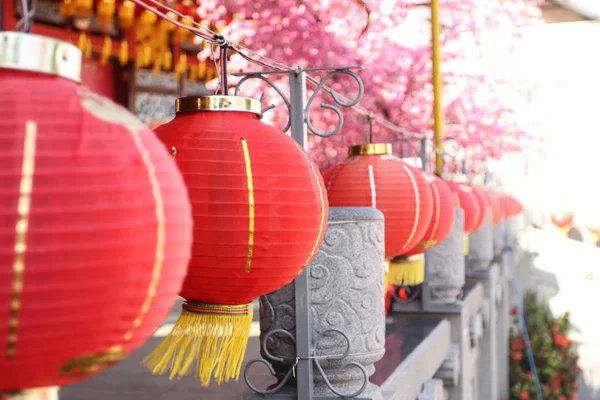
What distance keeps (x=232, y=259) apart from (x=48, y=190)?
3.09ft

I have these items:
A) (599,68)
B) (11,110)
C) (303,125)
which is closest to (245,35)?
(303,125)

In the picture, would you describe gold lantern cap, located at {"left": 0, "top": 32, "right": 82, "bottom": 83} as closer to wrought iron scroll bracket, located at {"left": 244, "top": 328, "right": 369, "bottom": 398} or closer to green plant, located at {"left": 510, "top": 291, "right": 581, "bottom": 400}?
wrought iron scroll bracket, located at {"left": 244, "top": 328, "right": 369, "bottom": 398}

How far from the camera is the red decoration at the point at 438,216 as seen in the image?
15.6 feet

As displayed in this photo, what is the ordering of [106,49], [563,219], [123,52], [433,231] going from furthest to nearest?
[563,219] → [123,52] → [106,49] → [433,231]

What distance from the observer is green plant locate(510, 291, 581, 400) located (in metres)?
14.4

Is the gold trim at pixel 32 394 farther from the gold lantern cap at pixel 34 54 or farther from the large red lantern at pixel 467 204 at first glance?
the large red lantern at pixel 467 204

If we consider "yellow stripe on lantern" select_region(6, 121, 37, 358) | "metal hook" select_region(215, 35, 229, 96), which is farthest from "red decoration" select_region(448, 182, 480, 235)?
"yellow stripe on lantern" select_region(6, 121, 37, 358)

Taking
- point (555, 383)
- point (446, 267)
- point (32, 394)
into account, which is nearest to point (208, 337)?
point (32, 394)

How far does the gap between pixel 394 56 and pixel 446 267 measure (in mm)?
4210

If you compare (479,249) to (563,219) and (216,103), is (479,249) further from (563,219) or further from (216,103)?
(563,219)

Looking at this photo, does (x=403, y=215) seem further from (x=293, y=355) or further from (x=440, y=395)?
(x=440, y=395)

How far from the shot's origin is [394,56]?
10.3 metres

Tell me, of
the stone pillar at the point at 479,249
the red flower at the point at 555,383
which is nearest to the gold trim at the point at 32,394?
the stone pillar at the point at 479,249

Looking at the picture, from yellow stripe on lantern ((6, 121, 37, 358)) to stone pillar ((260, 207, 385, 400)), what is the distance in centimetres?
220
